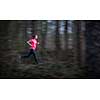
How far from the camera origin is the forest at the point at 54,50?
25.2 ft

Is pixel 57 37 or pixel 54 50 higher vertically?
pixel 57 37

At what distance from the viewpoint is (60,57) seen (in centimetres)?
770

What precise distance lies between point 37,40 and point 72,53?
2.55 ft

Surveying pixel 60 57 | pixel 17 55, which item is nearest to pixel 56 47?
pixel 60 57

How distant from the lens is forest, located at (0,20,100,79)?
25.2ft

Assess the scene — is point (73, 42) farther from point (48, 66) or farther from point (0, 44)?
point (0, 44)

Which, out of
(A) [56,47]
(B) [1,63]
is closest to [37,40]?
(A) [56,47]

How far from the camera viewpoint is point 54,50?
7.70 m
